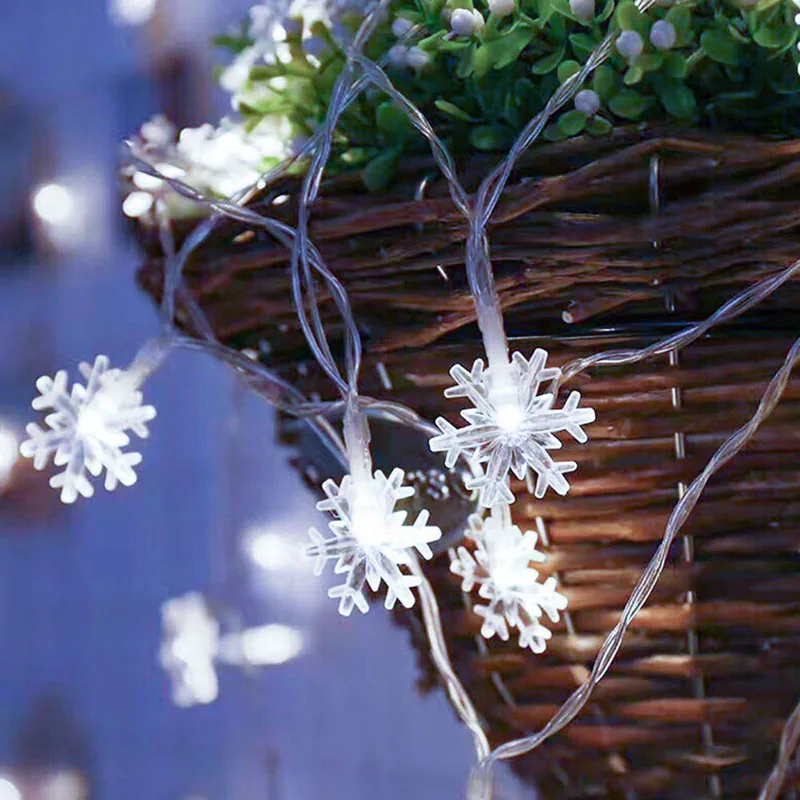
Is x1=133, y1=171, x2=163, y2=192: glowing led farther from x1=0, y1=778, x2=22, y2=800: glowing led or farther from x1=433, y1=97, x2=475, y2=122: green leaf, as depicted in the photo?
x1=0, y1=778, x2=22, y2=800: glowing led

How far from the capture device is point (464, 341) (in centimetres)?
49

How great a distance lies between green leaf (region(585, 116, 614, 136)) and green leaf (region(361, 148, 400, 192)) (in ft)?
0.27

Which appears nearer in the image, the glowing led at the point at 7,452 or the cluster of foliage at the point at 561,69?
the cluster of foliage at the point at 561,69

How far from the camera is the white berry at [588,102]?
1.50 feet

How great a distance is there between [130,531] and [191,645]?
0.28 feet

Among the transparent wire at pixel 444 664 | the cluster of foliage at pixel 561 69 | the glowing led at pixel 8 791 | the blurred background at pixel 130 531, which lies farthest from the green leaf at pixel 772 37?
the glowing led at pixel 8 791

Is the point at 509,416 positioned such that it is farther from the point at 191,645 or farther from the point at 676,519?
the point at 191,645

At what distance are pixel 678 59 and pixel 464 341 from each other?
14cm

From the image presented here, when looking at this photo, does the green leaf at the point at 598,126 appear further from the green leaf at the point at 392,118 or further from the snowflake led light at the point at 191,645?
the snowflake led light at the point at 191,645

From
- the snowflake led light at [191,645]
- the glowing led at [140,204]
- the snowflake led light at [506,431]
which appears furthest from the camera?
the snowflake led light at [191,645]

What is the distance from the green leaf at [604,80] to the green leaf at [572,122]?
0.5 inches

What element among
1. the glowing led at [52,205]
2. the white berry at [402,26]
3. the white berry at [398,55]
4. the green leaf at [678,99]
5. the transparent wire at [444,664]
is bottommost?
the transparent wire at [444,664]

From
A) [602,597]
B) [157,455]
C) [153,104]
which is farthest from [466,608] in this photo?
[153,104]

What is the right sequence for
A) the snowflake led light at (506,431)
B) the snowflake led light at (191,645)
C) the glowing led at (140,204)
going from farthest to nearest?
the snowflake led light at (191,645), the glowing led at (140,204), the snowflake led light at (506,431)
